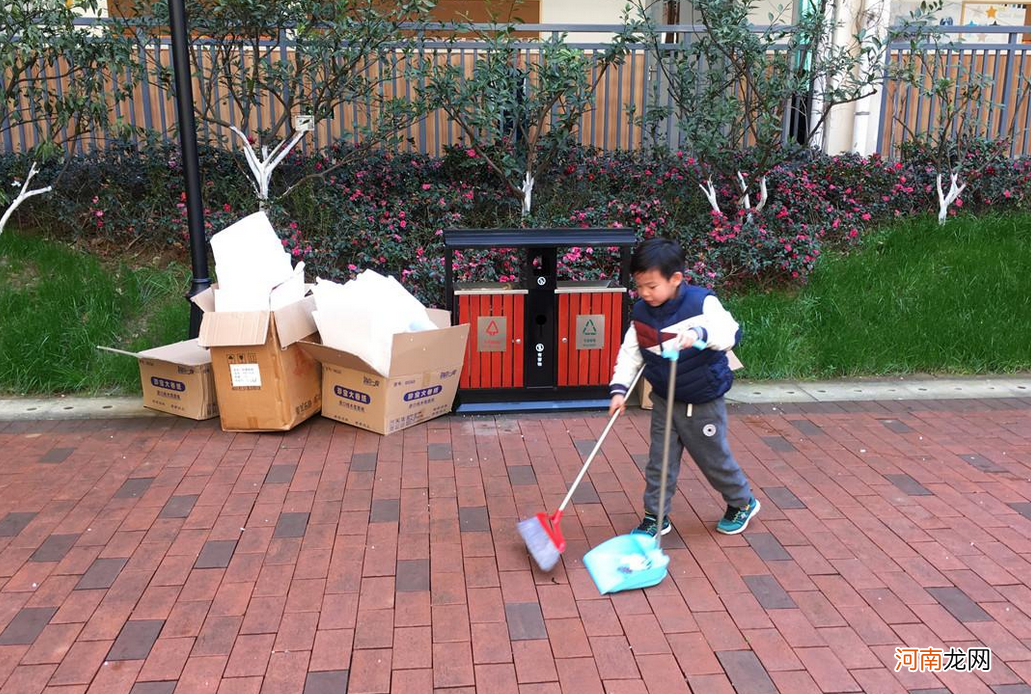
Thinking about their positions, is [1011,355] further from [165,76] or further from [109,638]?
[165,76]

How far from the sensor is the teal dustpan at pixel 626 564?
335cm

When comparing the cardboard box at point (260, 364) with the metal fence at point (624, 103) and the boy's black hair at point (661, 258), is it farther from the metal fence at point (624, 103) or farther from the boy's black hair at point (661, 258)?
the metal fence at point (624, 103)

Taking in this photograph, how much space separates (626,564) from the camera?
3.41 m

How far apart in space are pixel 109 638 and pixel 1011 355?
20.8ft

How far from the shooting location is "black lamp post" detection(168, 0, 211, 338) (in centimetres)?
519

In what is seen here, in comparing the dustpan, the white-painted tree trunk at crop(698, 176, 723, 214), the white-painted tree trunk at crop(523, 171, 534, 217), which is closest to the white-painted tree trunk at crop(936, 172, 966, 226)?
the white-painted tree trunk at crop(698, 176, 723, 214)

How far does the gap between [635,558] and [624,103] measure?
6418 mm

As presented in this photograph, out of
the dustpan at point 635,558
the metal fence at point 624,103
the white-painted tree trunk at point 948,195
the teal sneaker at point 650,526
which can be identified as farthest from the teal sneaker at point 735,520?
the white-painted tree trunk at point 948,195

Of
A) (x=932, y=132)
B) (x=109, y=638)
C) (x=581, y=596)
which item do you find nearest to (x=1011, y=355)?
(x=932, y=132)

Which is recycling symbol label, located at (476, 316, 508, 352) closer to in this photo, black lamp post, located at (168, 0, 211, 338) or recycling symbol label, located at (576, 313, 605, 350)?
recycling symbol label, located at (576, 313, 605, 350)

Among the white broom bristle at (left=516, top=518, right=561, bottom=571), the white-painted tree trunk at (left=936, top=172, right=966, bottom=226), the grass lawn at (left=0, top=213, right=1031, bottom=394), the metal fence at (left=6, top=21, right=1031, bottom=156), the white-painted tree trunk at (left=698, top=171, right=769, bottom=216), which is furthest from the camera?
the metal fence at (left=6, top=21, right=1031, bottom=156)

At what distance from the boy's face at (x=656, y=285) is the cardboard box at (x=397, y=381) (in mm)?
1733

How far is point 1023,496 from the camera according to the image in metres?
4.18

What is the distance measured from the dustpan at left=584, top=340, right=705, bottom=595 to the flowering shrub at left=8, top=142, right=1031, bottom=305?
11.6 ft
